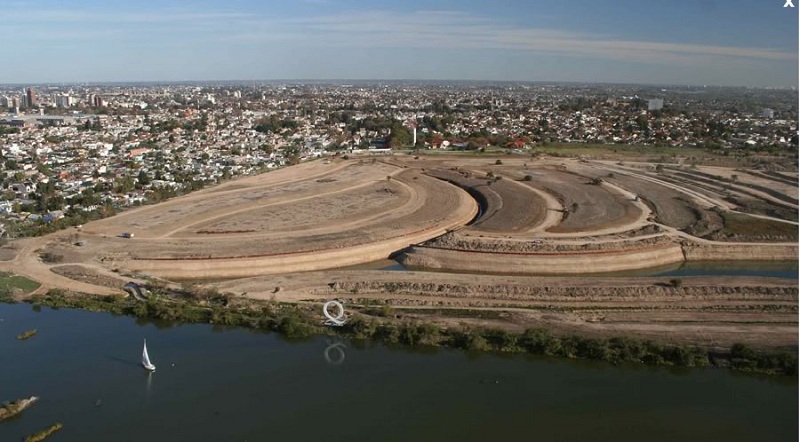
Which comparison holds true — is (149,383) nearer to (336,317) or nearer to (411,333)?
(336,317)

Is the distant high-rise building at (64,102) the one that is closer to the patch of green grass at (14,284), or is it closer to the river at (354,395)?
the patch of green grass at (14,284)

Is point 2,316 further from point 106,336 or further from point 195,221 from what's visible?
point 195,221

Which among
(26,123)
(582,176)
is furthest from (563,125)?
(26,123)

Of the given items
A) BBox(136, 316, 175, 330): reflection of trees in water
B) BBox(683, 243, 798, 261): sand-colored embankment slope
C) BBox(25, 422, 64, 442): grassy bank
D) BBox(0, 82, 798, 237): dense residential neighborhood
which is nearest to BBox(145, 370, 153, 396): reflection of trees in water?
BBox(25, 422, 64, 442): grassy bank

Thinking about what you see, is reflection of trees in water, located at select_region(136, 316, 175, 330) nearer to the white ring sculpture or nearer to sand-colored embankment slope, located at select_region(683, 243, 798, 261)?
the white ring sculpture

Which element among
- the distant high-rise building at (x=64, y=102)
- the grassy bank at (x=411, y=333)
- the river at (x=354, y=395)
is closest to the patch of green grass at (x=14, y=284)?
the grassy bank at (x=411, y=333)

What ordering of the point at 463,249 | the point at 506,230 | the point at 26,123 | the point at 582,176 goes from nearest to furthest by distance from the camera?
1. the point at 463,249
2. the point at 506,230
3. the point at 582,176
4. the point at 26,123
